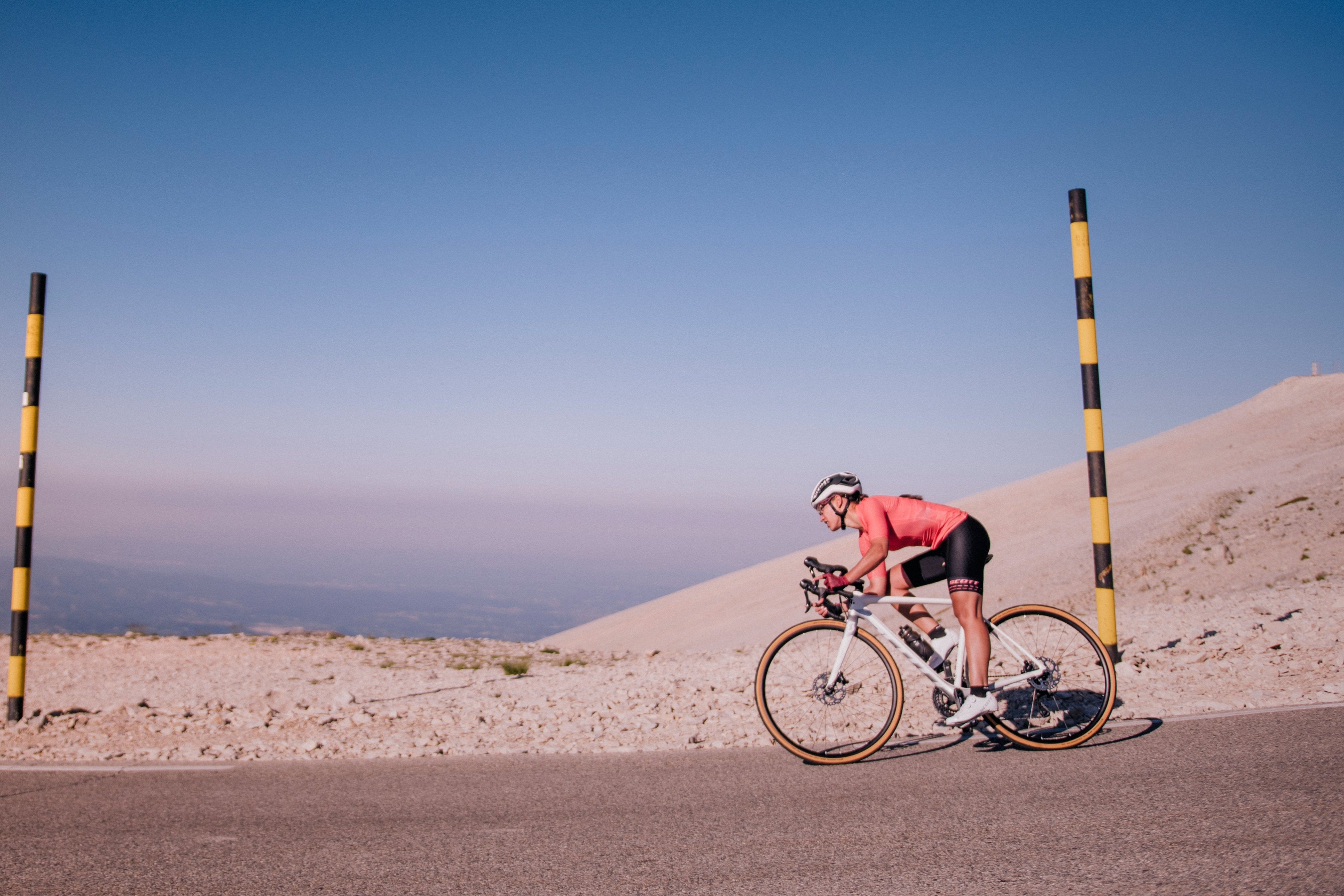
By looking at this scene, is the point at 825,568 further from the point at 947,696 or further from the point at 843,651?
the point at 947,696

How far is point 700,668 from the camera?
31.8 ft

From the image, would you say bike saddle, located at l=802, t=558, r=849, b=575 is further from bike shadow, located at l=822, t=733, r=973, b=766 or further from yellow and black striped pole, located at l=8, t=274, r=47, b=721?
yellow and black striped pole, located at l=8, t=274, r=47, b=721

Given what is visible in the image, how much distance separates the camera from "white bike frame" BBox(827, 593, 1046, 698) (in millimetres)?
5398

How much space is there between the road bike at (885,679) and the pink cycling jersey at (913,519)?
38 centimetres

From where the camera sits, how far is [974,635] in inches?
211

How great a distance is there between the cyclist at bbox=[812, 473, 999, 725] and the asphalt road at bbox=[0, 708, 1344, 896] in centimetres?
56

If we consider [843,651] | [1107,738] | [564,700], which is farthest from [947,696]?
[564,700]

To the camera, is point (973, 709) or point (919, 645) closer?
point (973, 709)

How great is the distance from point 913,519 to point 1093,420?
123 inches

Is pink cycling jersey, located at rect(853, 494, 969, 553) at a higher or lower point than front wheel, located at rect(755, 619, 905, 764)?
higher

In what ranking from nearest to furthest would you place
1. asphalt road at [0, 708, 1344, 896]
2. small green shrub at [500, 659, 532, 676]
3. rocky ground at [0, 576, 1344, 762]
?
asphalt road at [0, 708, 1344, 896] → rocky ground at [0, 576, 1344, 762] → small green shrub at [500, 659, 532, 676]

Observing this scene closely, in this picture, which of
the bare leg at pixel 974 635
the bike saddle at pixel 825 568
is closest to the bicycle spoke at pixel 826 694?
the bike saddle at pixel 825 568

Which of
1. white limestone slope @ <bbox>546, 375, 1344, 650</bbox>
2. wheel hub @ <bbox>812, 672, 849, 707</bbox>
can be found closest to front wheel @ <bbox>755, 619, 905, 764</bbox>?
wheel hub @ <bbox>812, 672, 849, 707</bbox>

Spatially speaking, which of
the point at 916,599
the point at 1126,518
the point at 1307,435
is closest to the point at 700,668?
the point at 916,599
